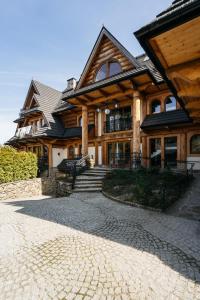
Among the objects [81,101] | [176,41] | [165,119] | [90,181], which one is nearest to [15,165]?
[90,181]

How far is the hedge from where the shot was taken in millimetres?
11420

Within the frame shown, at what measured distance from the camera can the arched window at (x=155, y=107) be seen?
46.0 feet

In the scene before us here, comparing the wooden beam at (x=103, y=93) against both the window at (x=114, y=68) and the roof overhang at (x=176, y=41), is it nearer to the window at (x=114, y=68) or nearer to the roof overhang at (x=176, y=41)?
the window at (x=114, y=68)

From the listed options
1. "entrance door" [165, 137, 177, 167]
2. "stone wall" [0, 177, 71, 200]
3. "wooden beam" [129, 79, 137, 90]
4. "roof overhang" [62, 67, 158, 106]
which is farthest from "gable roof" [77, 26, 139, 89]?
"stone wall" [0, 177, 71, 200]

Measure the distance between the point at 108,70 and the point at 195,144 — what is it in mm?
8501

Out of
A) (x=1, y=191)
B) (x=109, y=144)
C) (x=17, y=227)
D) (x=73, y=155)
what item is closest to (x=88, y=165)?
(x=109, y=144)

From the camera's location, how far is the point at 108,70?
14.6 metres

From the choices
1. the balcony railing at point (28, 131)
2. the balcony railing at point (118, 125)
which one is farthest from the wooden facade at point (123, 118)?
the balcony railing at point (28, 131)

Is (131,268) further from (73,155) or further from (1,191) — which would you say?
(73,155)

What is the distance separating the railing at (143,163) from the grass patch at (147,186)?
96 cm

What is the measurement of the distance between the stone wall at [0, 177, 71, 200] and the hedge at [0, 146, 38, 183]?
0.46m

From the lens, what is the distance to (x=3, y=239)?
4.95 m

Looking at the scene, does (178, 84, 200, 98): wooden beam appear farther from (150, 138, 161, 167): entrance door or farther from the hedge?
the hedge

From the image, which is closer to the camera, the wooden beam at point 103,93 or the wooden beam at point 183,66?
the wooden beam at point 183,66
